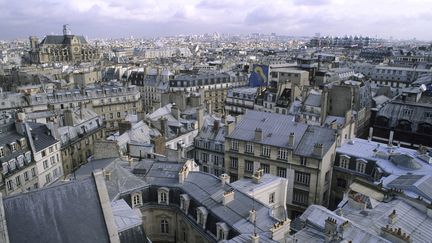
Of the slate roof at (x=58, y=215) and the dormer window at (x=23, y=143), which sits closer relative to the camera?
the slate roof at (x=58, y=215)

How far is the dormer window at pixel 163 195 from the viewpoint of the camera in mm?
29266

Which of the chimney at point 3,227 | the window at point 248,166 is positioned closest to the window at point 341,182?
the window at point 248,166

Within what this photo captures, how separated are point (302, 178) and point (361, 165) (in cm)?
581

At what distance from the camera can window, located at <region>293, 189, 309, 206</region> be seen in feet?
124

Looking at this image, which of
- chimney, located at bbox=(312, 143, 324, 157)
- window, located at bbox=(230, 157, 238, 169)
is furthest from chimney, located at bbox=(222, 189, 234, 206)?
window, located at bbox=(230, 157, 238, 169)

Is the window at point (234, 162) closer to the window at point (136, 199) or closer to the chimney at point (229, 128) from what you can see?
the chimney at point (229, 128)

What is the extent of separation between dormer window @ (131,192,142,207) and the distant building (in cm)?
17063

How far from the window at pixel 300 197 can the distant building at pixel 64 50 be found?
170 meters

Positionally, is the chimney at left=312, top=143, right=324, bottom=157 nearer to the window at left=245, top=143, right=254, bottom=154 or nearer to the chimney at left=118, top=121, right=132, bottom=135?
the window at left=245, top=143, right=254, bottom=154

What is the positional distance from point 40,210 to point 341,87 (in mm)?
47987

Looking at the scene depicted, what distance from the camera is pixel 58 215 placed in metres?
18.7

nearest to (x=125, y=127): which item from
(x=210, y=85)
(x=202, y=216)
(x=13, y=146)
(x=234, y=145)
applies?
(x=13, y=146)

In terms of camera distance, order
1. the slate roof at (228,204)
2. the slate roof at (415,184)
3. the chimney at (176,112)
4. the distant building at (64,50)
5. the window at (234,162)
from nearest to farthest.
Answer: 1. the slate roof at (228,204)
2. the slate roof at (415,184)
3. the window at (234,162)
4. the chimney at (176,112)
5. the distant building at (64,50)

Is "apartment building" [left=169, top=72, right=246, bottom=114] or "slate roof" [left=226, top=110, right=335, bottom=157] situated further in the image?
"apartment building" [left=169, top=72, right=246, bottom=114]
